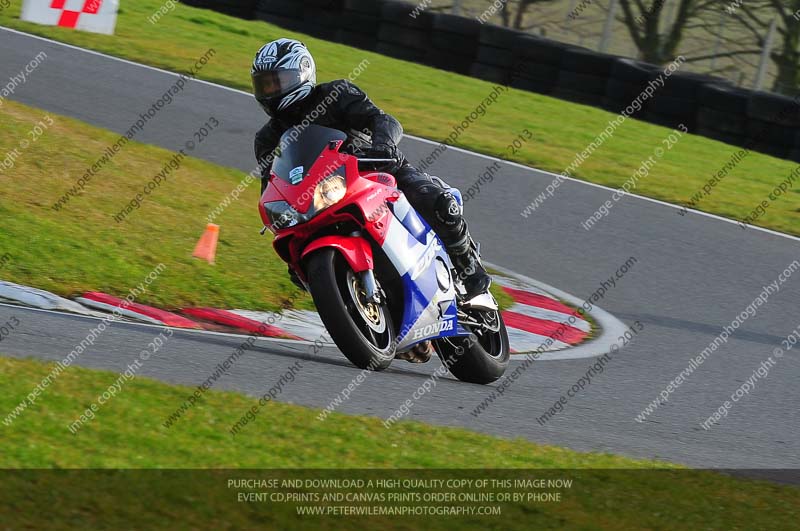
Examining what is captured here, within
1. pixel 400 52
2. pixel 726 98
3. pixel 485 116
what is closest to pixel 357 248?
pixel 485 116

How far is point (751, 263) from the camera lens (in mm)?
11008

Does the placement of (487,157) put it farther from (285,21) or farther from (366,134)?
(366,134)

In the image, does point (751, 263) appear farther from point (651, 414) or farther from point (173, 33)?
point (173, 33)

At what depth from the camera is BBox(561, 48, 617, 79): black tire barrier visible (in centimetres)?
1703

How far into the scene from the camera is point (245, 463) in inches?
173

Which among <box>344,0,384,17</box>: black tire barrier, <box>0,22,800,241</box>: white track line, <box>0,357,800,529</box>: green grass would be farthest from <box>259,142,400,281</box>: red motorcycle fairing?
<box>344,0,384,17</box>: black tire barrier

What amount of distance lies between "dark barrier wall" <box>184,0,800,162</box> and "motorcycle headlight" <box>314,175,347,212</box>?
10911mm

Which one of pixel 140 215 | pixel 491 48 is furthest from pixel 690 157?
pixel 140 215

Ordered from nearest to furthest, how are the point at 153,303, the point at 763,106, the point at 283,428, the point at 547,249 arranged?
the point at 283,428 → the point at 153,303 → the point at 547,249 → the point at 763,106

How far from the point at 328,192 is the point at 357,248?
315 millimetres

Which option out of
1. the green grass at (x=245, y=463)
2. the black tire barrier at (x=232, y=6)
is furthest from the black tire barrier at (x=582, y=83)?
the green grass at (x=245, y=463)

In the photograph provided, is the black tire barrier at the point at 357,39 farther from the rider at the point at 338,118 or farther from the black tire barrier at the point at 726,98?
the rider at the point at 338,118

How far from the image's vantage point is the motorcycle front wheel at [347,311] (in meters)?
5.74

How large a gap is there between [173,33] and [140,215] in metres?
10.1
